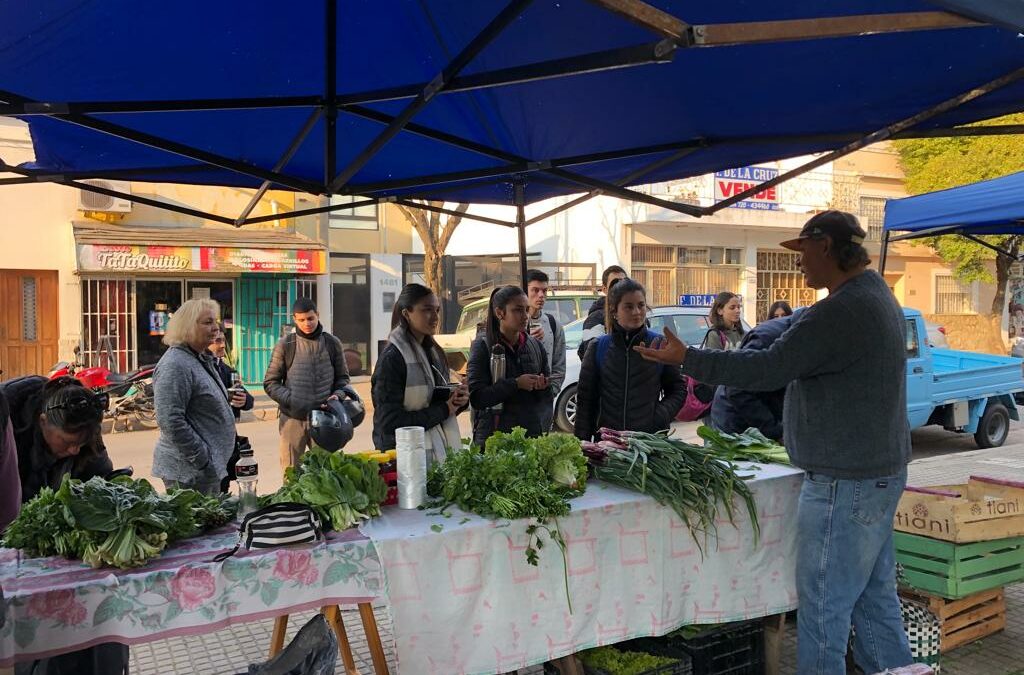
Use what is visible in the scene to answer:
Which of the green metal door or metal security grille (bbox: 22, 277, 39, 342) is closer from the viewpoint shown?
metal security grille (bbox: 22, 277, 39, 342)

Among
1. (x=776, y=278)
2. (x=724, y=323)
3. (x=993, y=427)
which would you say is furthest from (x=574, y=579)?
(x=776, y=278)

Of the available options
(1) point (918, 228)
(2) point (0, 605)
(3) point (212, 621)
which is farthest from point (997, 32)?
(1) point (918, 228)

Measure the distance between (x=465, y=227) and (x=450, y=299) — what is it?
16.0 feet

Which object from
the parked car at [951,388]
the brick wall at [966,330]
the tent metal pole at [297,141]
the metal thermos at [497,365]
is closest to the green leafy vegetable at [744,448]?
the metal thermos at [497,365]

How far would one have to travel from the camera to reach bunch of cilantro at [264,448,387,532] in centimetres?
304

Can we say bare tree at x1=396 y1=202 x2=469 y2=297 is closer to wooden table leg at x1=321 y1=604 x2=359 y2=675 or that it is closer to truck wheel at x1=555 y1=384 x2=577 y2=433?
truck wheel at x1=555 y1=384 x2=577 y2=433

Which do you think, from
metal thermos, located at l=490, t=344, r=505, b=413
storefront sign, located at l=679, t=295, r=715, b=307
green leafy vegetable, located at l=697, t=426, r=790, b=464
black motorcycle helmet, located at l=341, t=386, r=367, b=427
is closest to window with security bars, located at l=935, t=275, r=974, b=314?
storefront sign, located at l=679, t=295, r=715, b=307

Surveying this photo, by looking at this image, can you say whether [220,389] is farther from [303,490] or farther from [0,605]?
[0,605]

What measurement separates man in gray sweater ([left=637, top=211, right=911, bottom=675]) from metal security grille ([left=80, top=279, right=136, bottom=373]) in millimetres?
14566

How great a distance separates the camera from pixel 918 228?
8.75 meters

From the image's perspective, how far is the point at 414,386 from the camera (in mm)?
4359

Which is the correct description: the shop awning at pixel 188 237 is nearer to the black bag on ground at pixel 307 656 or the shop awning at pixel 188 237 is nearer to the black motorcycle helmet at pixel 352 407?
the black motorcycle helmet at pixel 352 407

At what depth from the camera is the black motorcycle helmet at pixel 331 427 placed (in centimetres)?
525

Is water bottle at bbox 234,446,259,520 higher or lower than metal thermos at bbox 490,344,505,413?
lower
